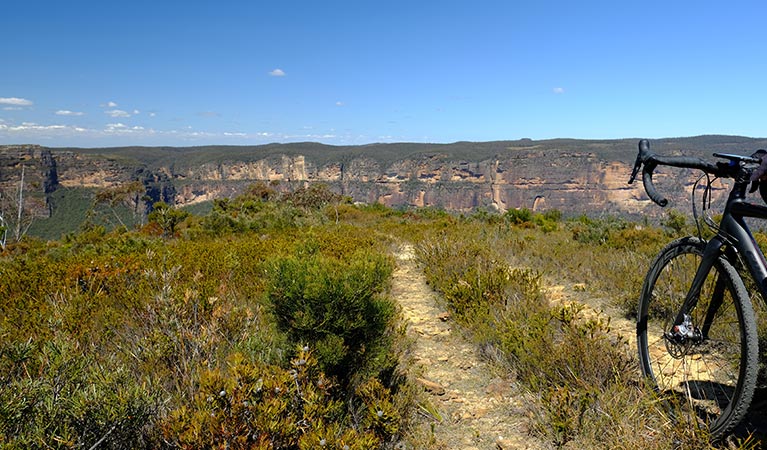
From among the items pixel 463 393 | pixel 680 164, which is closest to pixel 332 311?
pixel 463 393

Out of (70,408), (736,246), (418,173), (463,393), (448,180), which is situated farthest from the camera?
(418,173)

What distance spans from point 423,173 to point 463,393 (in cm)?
11150

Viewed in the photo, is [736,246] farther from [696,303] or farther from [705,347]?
[705,347]

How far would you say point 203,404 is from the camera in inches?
71.7

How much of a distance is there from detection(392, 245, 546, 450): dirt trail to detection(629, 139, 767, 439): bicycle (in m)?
0.86

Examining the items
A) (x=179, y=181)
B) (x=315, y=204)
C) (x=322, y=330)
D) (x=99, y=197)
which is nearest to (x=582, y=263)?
(x=322, y=330)

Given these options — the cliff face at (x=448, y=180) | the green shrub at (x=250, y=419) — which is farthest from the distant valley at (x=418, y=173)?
the green shrub at (x=250, y=419)

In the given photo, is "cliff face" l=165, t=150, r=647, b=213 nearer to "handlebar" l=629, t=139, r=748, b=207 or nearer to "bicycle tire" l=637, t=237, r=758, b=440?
"bicycle tire" l=637, t=237, r=758, b=440

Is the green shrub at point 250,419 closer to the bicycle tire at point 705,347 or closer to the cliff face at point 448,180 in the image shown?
the bicycle tire at point 705,347

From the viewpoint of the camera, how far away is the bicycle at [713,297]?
196 cm

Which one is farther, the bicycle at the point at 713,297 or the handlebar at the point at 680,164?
the handlebar at the point at 680,164

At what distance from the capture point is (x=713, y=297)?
2312 millimetres

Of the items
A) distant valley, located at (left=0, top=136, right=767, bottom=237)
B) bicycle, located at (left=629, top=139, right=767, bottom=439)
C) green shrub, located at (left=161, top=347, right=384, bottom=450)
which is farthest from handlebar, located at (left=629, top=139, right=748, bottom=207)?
distant valley, located at (left=0, top=136, right=767, bottom=237)

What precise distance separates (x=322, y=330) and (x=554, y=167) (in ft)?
370
